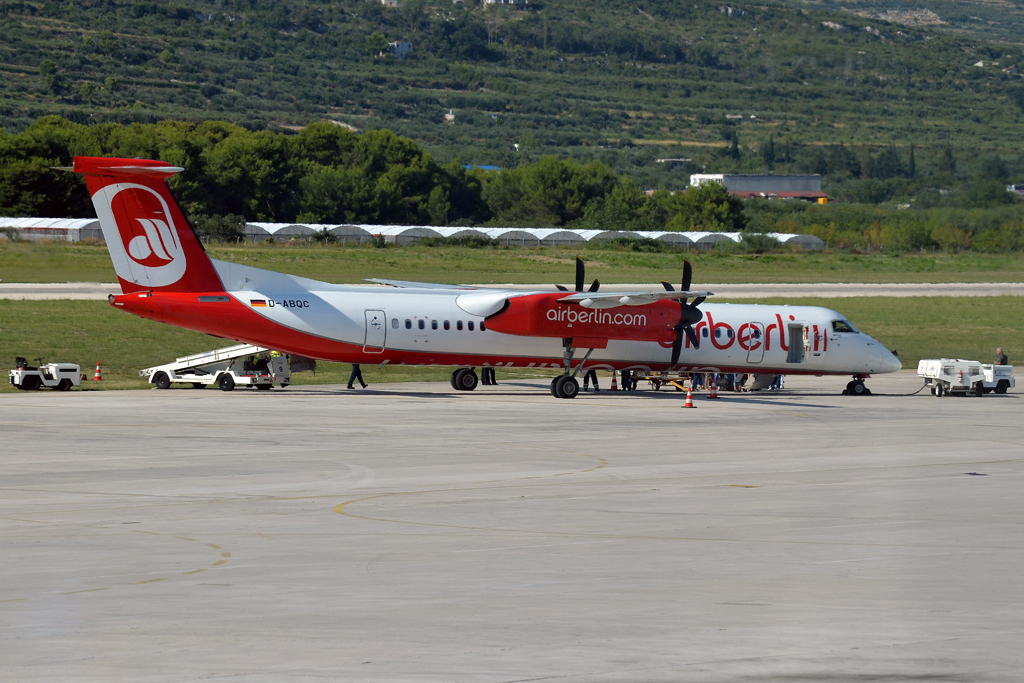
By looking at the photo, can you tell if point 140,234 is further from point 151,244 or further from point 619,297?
point 619,297

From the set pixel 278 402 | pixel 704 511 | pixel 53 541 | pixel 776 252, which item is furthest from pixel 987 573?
pixel 776 252

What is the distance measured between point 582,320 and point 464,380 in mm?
4864

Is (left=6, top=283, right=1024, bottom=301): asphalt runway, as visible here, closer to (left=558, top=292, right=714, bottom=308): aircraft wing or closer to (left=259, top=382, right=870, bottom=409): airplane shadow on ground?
(left=259, top=382, right=870, bottom=409): airplane shadow on ground

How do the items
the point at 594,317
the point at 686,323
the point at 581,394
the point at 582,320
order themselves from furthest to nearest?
the point at 581,394
the point at 686,323
the point at 594,317
the point at 582,320

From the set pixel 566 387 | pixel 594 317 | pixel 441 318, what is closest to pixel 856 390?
→ pixel 594 317

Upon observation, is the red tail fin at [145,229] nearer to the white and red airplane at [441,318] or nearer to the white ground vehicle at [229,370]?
the white and red airplane at [441,318]

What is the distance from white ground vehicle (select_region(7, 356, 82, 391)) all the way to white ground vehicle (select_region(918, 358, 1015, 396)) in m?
29.1

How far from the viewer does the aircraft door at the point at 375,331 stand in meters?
37.1

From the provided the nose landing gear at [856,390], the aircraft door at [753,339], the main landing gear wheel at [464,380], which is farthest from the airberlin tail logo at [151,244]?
the nose landing gear at [856,390]

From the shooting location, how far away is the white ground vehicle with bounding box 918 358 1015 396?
42.5 metres

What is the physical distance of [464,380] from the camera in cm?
4122

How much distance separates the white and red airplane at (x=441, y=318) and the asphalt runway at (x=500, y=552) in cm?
675

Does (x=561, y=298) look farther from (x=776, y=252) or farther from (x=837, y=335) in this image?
(x=776, y=252)

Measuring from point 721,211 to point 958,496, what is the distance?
447ft
